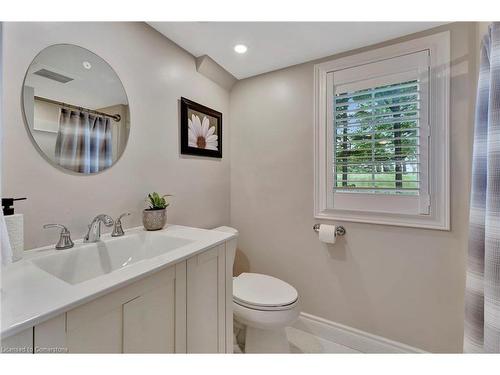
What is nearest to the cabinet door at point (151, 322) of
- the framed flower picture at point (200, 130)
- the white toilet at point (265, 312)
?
the white toilet at point (265, 312)

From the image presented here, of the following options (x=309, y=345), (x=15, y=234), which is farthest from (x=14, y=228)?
(x=309, y=345)

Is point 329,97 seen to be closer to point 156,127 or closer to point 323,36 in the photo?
point 323,36

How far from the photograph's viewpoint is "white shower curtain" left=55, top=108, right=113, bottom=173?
3.36 ft

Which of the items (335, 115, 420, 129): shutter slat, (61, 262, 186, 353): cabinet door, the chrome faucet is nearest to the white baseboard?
(61, 262, 186, 353): cabinet door

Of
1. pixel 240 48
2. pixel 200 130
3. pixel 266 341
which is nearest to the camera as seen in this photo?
pixel 266 341

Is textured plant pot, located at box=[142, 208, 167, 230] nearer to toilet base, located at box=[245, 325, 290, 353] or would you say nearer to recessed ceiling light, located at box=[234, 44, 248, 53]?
toilet base, located at box=[245, 325, 290, 353]

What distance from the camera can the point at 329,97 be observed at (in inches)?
64.8

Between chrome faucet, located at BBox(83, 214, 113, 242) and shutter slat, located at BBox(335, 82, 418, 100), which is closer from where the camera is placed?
chrome faucet, located at BBox(83, 214, 113, 242)

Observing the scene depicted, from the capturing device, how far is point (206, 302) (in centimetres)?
99

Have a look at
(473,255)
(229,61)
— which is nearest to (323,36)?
(229,61)

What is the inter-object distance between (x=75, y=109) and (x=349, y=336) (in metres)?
2.20

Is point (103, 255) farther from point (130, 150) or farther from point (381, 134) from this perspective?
point (381, 134)

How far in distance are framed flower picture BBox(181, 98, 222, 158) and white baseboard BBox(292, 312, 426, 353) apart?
61.1 inches
